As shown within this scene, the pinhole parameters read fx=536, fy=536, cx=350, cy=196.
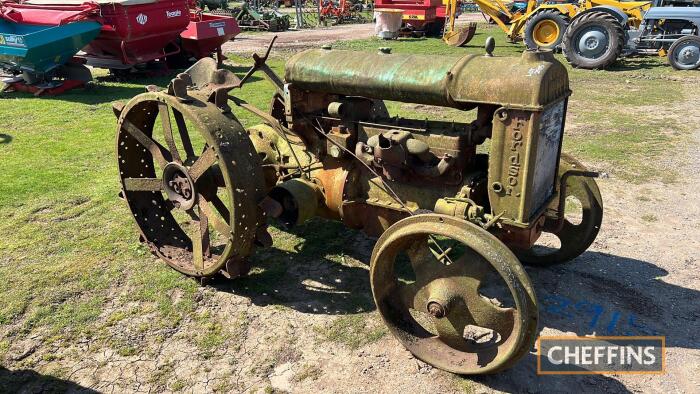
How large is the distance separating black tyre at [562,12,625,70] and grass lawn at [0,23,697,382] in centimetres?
198

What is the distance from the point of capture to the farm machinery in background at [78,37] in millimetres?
9106

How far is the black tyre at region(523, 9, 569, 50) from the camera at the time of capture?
520 inches

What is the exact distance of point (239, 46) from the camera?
1594 centimetres

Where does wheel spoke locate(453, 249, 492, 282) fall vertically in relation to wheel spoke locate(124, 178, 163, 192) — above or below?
below

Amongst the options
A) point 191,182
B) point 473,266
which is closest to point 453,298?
point 473,266

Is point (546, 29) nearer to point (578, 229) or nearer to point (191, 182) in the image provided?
point (578, 229)

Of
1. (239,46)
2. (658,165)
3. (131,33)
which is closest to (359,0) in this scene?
(239,46)

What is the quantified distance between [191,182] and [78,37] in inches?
291

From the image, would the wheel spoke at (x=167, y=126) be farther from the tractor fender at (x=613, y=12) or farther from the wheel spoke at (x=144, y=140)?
the tractor fender at (x=613, y=12)

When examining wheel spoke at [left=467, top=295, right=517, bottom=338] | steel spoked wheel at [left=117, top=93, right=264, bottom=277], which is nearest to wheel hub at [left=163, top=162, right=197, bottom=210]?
steel spoked wheel at [left=117, top=93, right=264, bottom=277]

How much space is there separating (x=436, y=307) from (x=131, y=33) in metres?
9.16

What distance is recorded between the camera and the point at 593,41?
11852 mm

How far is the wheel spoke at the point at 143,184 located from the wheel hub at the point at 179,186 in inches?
5.0

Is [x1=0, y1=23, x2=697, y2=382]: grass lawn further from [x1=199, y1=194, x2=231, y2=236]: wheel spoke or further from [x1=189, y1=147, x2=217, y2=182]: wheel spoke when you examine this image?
[x1=189, y1=147, x2=217, y2=182]: wheel spoke
